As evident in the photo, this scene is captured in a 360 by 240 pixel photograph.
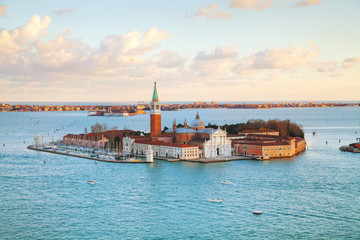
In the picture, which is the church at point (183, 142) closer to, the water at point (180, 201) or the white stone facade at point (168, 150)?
the white stone facade at point (168, 150)

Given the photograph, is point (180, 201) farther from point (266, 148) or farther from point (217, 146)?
point (266, 148)

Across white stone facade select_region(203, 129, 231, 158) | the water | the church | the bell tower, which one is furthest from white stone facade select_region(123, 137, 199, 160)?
the water

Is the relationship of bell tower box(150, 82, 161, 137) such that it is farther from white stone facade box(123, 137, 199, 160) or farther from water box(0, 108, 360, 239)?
water box(0, 108, 360, 239)

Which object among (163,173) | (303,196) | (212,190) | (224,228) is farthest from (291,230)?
(163,173)

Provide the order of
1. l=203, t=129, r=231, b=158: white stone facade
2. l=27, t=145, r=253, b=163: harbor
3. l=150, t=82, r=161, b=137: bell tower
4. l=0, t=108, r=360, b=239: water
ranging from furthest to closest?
l=150, t=82, r=161, b=137: bell tower < l=203, t=129, r=231, b=158: white stone facade < l=27, t=145, r=253, b=163: harbor < l=0, t=108, r=360, b=239: water

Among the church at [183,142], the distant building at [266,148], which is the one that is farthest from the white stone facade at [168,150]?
the distant building at [266,148]

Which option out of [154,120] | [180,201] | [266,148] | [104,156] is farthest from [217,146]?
[180,201]
